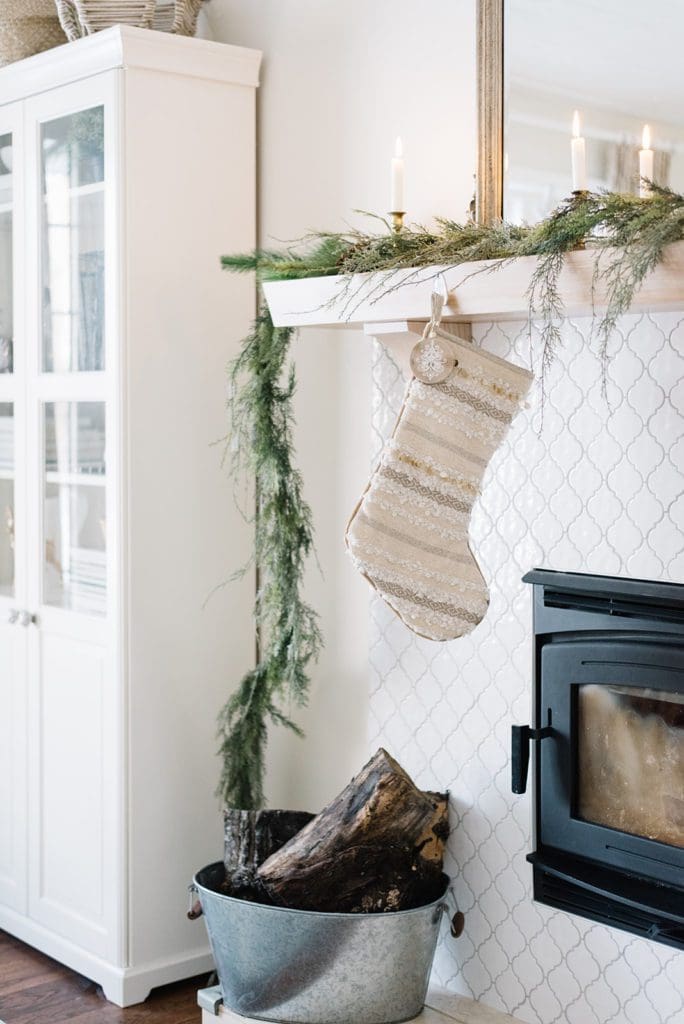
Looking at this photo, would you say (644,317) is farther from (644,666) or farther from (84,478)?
(84,478)

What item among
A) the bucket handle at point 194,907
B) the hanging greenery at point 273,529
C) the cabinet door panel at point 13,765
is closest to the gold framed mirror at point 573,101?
the hanging greenery at point 273,529

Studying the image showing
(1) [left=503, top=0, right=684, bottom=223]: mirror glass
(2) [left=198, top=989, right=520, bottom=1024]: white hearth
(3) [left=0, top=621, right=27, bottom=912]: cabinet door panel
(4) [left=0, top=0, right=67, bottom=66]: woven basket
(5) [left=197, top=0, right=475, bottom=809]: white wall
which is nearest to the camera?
(1) [left=503, top=0, right=684, bottom=223]: mirror glass

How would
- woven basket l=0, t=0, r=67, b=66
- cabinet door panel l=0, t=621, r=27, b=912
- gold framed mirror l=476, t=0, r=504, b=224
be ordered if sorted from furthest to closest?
cabinet door panel l=0, t=621, r=27, b=912
woven basket l=0, t=0, r=67, b=66
gold framed mirror l=476, t=0, r=504, b=224

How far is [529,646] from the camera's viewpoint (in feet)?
8.20

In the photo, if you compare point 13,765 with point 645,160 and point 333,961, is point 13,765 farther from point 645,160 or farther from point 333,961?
point 645,160

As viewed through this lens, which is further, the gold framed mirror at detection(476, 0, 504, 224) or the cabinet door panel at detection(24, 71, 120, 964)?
the cabinet door panel at detection(24, 71, 120, 964)

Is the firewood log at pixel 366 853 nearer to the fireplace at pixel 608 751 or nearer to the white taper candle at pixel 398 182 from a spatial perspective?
the fireplace at pixel 608 751

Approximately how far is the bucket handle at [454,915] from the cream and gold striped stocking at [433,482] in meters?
0.66

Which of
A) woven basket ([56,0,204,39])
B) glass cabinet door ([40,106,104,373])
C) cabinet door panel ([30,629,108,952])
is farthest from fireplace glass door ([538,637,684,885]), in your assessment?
woven basket ([56,0,204,39])

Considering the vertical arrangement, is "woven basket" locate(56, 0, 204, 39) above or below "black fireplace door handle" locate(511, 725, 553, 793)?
above

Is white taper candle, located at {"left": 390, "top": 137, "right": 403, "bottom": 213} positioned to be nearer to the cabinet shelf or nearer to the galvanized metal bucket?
the cabinet shelf

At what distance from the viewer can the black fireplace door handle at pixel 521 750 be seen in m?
2.41

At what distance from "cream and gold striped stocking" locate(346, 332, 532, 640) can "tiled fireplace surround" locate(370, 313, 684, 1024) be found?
0.62ft

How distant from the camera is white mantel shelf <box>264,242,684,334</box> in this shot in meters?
1.97
